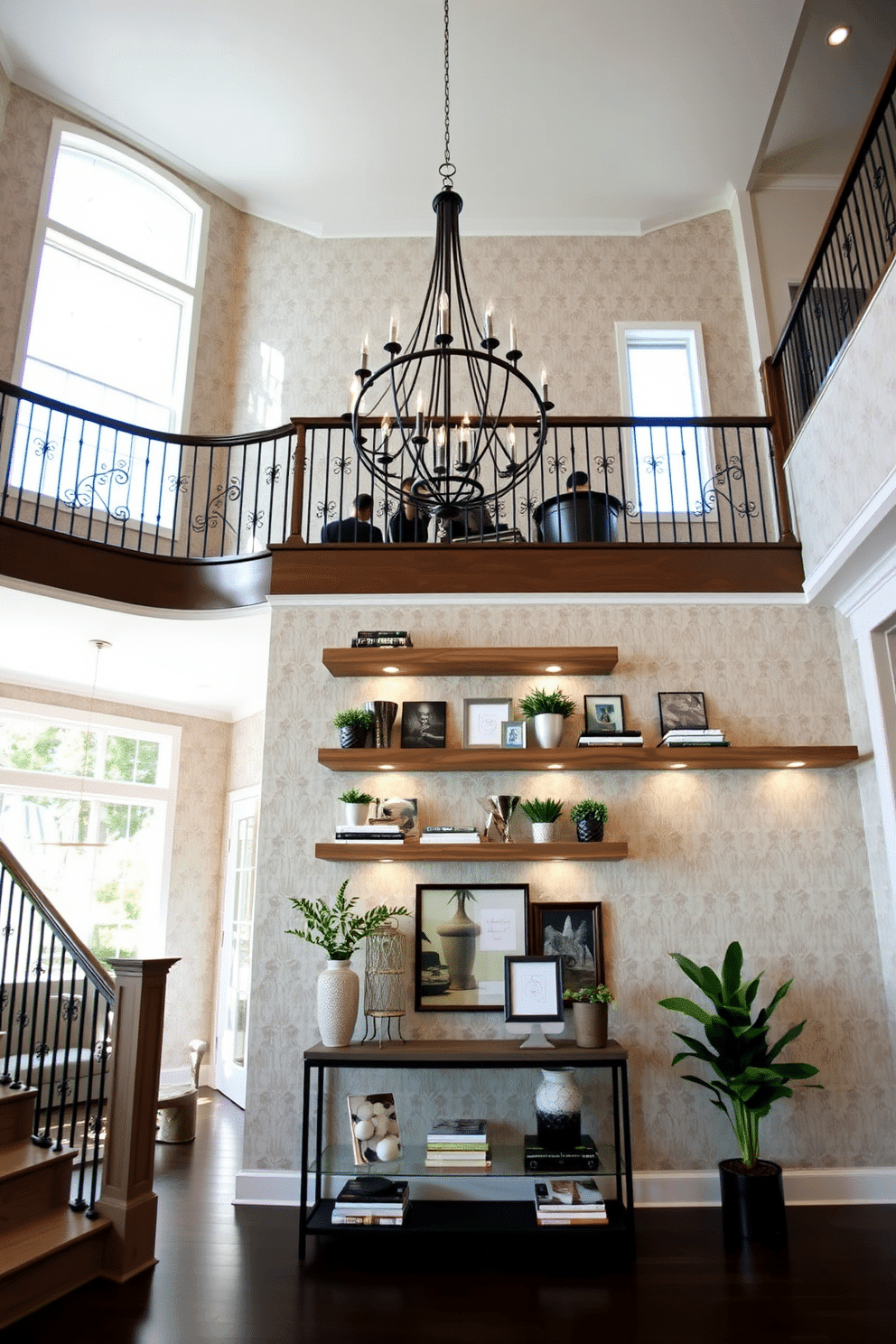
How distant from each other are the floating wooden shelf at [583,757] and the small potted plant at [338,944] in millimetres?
674

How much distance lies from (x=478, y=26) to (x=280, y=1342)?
7.84 metres

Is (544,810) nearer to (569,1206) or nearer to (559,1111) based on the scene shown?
(559,1111)

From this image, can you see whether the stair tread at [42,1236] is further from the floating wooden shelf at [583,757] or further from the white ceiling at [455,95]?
the white ceiling at [455,95]

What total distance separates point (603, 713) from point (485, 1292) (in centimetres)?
267

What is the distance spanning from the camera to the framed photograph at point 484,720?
14.8ft

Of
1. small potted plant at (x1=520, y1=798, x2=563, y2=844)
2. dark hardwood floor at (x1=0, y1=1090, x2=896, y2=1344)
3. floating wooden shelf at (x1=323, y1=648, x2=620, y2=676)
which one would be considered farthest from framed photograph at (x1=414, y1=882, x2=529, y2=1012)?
floating wooden shelf at (x1=323, y1=648, x2=620, y2=676)

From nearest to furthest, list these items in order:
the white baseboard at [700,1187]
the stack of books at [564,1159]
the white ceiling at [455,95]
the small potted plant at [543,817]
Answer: the stack of books at [564,1159]
the white baseboard at [700,1187]
the small potted plant at [543,817]
the white ceiling at [455,95]

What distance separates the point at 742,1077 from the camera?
12.5 feet

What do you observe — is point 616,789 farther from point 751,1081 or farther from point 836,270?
point 836,270

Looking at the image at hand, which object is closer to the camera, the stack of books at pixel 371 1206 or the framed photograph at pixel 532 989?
the stack of books at pixel 371 1206

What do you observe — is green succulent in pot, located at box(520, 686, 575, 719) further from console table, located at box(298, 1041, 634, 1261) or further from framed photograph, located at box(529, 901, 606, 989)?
console table, located at box(298, 1041, 634, 1261)

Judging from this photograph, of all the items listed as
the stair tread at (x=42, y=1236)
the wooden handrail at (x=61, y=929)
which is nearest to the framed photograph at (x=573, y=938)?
the wooden handrail at (x=61, y=929)

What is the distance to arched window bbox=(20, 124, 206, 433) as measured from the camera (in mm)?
6867

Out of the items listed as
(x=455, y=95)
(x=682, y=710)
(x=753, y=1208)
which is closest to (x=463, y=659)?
(x=682, y=710)
